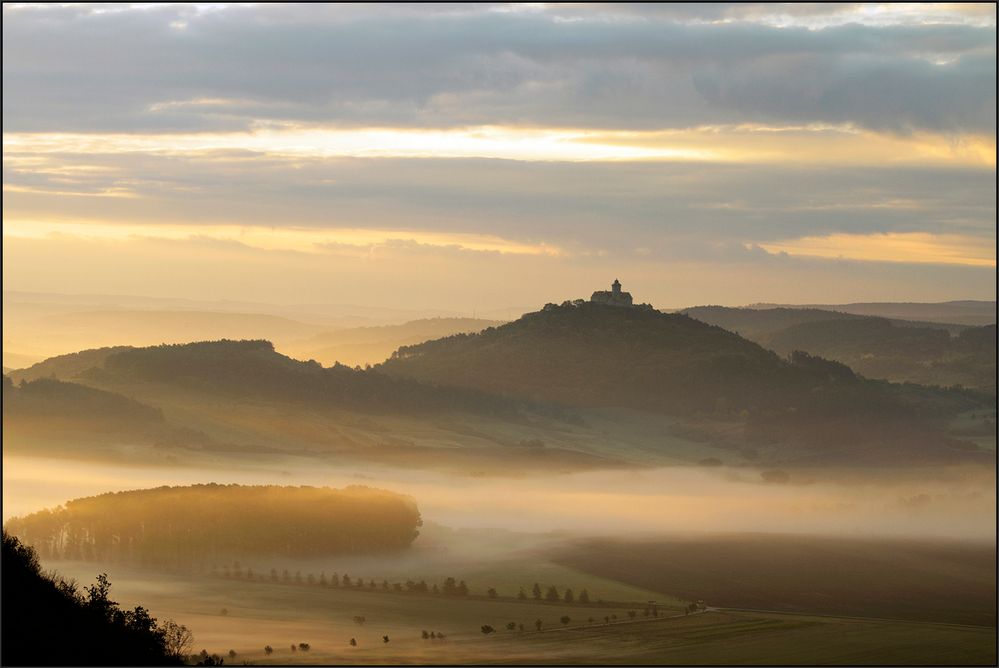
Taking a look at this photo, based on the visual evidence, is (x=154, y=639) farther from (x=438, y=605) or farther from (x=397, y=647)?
(x=438, y=605)

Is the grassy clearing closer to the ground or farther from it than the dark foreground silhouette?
closer to the ground

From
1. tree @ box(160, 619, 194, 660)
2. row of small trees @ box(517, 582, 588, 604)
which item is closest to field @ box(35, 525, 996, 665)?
row of small trees @ box(517, 582, 588, 604)

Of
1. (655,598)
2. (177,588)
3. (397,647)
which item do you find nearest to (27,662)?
(397,647)

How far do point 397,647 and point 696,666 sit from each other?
86.6ft

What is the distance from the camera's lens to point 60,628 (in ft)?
277

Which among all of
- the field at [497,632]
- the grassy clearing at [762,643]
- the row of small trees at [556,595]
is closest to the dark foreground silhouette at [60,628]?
the field at [497,632]

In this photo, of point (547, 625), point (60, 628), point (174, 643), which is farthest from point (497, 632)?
point (60, 628)

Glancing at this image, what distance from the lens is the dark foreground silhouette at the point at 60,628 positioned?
81.0m

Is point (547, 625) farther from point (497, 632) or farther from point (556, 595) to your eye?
point (556, 595)

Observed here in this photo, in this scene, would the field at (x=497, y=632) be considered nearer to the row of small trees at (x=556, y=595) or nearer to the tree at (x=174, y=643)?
the row of small trees at (x=556, y=595)

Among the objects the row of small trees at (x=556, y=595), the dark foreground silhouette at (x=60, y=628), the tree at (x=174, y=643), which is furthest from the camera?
the row of small trees at (x=556, y=595)

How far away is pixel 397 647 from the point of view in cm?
13962

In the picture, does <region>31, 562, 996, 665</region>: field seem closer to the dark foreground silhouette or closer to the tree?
the tree

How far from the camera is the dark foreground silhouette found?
81000 mm
